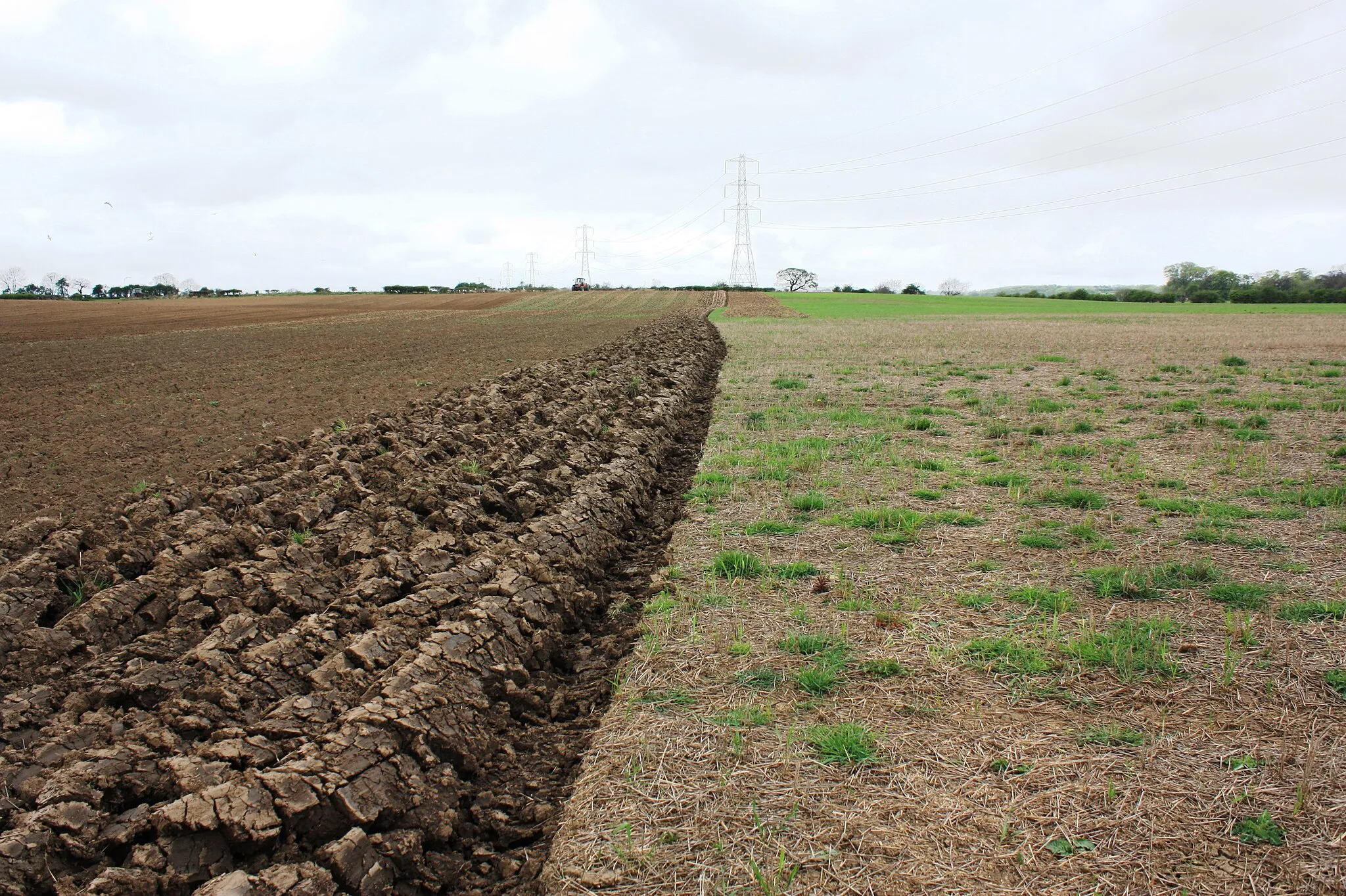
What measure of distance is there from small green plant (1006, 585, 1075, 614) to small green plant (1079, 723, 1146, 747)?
1.34 meters

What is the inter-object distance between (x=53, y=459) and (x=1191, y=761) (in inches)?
407

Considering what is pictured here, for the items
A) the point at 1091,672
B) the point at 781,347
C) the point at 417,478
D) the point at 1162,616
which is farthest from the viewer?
the point at 781,347

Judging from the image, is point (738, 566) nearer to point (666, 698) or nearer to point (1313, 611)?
point (666, 698)

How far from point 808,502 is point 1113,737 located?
3878 mm

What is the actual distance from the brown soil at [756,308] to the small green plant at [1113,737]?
42455 millimetres

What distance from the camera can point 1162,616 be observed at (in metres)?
4.94

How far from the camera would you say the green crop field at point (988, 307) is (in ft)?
168

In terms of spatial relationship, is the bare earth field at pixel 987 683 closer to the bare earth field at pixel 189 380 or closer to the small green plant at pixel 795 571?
the small green plant at pixel 795 571

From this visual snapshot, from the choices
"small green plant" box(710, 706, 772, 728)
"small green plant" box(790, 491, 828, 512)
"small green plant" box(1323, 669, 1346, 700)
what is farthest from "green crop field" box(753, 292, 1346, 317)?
"small green plant" box(710, 706, 772, 728)

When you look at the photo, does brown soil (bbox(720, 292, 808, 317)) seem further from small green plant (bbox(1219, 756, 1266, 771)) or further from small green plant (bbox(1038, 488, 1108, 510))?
small green plant (bbox(1219, 756, 1266, 771))

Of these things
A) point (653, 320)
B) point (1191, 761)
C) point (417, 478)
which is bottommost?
point (1191, 761)

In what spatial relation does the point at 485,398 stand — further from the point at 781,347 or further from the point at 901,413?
the point at 781,347

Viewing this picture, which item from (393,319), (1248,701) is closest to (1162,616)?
(1248,701)

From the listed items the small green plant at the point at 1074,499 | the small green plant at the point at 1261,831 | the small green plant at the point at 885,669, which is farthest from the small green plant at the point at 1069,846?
the small green plant at the point at 1074,499
